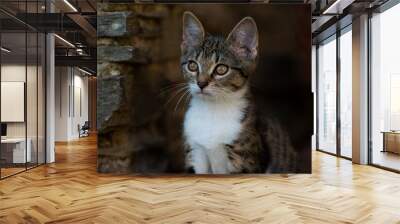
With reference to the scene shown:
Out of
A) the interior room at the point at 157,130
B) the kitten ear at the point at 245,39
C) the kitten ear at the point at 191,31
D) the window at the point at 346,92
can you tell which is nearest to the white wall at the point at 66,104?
the interior room at the point at 157,130

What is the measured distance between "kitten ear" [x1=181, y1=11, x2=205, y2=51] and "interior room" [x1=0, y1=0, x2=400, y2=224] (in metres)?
0.14

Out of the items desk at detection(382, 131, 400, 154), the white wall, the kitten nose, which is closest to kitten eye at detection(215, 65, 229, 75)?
the kitten nose

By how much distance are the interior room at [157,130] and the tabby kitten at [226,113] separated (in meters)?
0.22

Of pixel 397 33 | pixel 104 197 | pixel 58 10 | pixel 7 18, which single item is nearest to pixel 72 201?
pixel 104 197

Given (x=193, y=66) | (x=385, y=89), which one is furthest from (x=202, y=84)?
(x=385, y=89)

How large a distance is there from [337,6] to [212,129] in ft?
10.3

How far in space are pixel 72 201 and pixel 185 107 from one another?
245 centimetres

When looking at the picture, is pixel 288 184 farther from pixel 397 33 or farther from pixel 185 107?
pixel 397 33

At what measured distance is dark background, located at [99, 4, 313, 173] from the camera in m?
6.23

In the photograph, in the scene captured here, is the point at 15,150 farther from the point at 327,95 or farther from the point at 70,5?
the point at 327,95

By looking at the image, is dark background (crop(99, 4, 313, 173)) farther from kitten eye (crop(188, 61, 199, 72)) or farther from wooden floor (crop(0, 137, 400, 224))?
wooden floor (crop(0, 137, 400, 224))

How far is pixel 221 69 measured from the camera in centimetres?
602

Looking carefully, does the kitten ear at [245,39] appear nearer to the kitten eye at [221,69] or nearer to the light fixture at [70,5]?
the kitten eye at [221,69]

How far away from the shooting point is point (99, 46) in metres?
6.38
